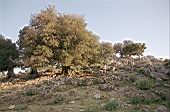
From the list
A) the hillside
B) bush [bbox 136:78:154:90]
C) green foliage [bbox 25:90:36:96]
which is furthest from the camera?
green foliage [bbox 25:90:36:96]

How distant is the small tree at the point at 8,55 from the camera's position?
4150 centimetres

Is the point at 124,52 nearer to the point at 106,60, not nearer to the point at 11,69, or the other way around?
the point at 106,60

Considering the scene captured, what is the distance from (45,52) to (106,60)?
28.3ft

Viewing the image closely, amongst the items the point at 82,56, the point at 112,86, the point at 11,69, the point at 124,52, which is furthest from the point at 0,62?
the point at 112,86

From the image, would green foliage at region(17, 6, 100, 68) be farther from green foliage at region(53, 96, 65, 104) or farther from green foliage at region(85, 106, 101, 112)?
green foliage at region(85, 106, 101, 112)

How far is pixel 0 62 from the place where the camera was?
41.7m

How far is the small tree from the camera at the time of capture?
Answer: 136 feet

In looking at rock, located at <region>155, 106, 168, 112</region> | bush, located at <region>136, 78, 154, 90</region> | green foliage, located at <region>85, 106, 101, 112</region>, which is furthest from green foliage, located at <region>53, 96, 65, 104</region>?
rock, located at <region>155, 106, 168, 112</region>

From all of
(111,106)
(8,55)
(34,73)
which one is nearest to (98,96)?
(111,106)

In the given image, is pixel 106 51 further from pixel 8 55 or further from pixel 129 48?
pixel 8 55

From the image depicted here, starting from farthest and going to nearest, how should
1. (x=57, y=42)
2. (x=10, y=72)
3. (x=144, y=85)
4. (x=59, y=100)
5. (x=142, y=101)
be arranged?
(x=10, y=72), (x=57, y=42), (x=144, y=85), (x=59, y=100), (x=142, y=101)

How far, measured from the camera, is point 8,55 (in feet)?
137

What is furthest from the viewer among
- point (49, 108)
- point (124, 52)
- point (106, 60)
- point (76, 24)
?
point (124, 52)

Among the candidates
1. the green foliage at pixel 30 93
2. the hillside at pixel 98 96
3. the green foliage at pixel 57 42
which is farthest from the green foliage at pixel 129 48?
the green foliage at pixel 30 93
